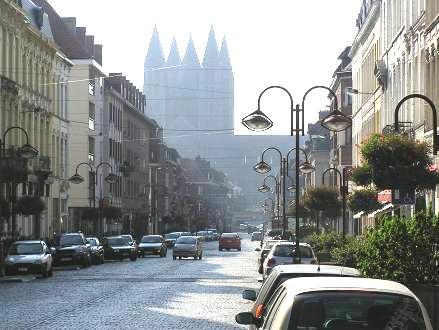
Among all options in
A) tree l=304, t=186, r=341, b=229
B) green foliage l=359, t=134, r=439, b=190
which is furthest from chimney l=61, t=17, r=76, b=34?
green foliage l=359, t=134, r=439, b=190

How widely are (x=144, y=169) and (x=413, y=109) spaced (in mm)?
96075

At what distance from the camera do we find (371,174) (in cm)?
3117

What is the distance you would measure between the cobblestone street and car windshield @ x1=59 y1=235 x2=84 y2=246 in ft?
28.9

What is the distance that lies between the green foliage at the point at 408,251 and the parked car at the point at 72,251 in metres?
35.2

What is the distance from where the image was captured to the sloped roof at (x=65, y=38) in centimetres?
9600

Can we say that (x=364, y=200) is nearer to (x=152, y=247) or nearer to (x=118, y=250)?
(x=118, y=250)

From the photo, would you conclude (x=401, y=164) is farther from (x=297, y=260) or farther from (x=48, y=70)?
(x=48, y=70)

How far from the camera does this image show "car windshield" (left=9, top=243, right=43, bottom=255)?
44406mm

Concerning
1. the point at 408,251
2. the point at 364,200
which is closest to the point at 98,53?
the point at 364,200

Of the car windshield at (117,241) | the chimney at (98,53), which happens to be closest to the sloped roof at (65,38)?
the chimney at (98,53)

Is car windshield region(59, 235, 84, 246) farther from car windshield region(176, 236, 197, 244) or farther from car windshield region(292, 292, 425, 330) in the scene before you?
car windshield region(292, 292, 425, 330)

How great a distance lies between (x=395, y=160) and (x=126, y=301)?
8.11 metres

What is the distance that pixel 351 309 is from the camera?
9.05 meters

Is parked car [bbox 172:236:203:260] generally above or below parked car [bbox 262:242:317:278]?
below
